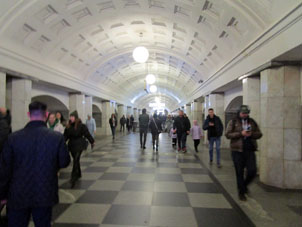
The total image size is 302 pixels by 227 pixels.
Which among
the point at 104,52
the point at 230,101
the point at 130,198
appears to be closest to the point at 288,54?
the point at 130,198

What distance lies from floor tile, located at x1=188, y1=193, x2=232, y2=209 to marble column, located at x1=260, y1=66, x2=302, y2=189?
5.13ft

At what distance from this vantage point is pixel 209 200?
4.07 meters

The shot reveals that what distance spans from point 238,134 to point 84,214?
2.86 meters

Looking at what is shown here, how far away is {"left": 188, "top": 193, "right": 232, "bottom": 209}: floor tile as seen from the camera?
384cm

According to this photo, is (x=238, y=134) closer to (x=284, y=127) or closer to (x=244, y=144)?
(x=244, y=144)

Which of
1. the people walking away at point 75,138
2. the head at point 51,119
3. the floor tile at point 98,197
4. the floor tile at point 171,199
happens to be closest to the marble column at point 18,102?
the head at point 51,119

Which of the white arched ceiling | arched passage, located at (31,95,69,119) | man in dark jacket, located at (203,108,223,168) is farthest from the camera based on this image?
arched passage, located at (31,95,69,119)

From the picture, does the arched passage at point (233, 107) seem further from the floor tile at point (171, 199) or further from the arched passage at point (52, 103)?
the arched passage at point (52, 103)

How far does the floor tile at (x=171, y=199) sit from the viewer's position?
3863 mm

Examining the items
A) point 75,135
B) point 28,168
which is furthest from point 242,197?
point 75,135

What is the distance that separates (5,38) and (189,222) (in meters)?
6.98

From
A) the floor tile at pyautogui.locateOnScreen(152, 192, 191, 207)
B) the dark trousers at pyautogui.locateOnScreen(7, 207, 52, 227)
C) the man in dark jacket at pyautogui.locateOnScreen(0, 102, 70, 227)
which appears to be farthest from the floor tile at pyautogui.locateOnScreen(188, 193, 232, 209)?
the man in dark jacket at pyautogui.locateOnScreen(0, 102, 70, 227)

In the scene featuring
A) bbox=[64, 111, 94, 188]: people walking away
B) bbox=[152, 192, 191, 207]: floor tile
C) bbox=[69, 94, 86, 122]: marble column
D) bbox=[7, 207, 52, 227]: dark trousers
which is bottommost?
bbox=[152, 192, 191, 207]: floor tile

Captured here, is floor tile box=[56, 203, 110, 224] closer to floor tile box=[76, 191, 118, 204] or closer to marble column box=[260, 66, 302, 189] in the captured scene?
floor tile box=[76, 191, 118, 204]
